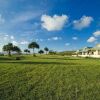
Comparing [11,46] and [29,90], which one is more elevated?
[11,46]

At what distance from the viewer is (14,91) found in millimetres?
9391

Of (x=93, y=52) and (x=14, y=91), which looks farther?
(x=93, y=52)

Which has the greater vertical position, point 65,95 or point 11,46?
point 11,46

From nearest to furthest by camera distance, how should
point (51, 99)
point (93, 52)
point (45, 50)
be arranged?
1. point (51, 99)
2. point (93, 52)
3. point (45, 50)

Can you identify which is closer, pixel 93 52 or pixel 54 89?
pixel 54 89

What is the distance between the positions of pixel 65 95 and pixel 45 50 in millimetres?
140590

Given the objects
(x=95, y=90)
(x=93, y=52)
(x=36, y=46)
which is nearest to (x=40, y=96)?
(x=95, y=90)

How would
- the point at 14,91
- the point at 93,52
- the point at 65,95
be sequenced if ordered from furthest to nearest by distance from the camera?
the point at 93,52 < the point at 14,91 < the point at 65,95

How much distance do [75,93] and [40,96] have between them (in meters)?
1.74

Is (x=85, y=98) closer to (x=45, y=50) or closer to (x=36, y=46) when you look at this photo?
(x=36, y=46)

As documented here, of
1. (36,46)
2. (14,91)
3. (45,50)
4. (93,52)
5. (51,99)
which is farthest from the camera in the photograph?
(45,50)

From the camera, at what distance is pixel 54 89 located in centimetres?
991

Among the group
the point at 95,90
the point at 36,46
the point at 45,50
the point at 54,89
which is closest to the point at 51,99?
the point at 54,89

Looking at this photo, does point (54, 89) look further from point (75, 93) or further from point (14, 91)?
point (14, 91)
